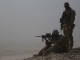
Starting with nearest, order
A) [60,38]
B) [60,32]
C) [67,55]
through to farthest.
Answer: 1. [67,55]
2. [60,38]
3. [60,32]

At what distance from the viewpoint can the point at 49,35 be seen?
15750 millimetres

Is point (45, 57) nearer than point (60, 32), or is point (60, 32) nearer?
point (45, 57)

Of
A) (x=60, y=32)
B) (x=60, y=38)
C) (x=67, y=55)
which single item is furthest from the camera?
(x=60, y=32)

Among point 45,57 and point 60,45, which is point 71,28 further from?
point 45,57


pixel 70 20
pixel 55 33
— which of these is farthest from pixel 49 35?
pixel 70 20

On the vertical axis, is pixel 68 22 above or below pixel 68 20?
below

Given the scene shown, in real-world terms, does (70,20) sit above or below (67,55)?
above

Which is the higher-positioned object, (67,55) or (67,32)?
(67,32)

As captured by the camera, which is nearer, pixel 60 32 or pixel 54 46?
pixel 54 46

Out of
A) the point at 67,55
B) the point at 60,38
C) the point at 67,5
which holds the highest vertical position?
the point at 67,5

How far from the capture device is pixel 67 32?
1514 cm

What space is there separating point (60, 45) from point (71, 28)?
99 centimetres

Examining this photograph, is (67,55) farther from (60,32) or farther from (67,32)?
(60,32)

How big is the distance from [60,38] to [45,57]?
1.27 meters
